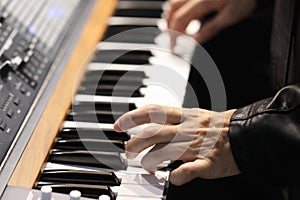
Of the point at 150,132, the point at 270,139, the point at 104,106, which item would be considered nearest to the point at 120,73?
the point at 104,106

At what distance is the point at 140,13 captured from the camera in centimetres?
183

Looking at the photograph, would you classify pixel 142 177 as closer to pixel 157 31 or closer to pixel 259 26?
pixel 157 31

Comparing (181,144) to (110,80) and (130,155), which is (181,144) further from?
(110,80)

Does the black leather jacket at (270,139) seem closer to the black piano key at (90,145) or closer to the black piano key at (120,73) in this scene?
the black piano key at (90,145)

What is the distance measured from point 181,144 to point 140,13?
2.22ft

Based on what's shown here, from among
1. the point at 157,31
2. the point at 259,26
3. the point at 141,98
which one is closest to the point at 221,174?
the point at 141,98

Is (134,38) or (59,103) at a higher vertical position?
(134,38)

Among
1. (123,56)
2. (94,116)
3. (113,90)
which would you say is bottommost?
(94,116)

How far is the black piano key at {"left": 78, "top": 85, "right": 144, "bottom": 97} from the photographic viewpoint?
4.92ft

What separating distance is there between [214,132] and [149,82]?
31 cm

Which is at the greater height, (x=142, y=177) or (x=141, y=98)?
(x=141, y=98)

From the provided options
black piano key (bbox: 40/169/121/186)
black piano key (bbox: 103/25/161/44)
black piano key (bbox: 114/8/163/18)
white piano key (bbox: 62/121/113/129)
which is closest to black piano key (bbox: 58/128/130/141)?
white piano key (bbox: 62/121/113/129)

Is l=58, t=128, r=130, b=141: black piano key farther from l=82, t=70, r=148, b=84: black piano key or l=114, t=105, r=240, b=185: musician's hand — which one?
l=82, t=70, r=148, b=84: black piano key

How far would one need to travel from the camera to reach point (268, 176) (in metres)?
1.25
